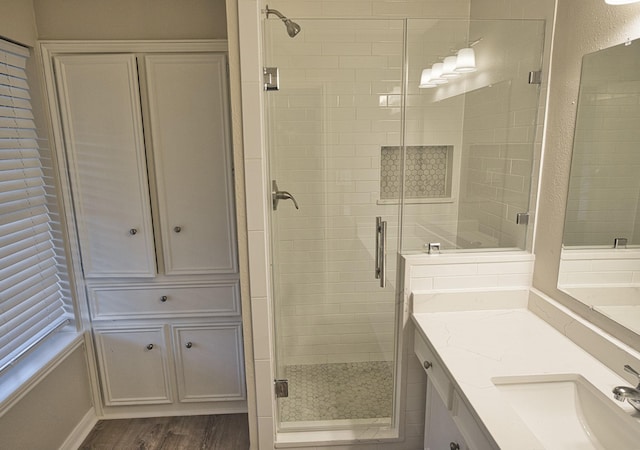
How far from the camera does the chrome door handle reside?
1812 mm

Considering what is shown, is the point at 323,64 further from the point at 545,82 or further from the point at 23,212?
the point at 23,212

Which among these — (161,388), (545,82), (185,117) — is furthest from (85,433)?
(545,82)

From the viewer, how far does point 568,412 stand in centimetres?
112

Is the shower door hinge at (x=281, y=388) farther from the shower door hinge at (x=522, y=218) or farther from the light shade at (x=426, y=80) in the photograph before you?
the light shade at (x=426, y=80)

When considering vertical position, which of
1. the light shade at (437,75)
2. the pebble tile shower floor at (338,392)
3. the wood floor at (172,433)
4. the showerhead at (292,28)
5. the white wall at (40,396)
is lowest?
the wood floor at (172,433)

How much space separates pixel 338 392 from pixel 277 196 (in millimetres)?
1199

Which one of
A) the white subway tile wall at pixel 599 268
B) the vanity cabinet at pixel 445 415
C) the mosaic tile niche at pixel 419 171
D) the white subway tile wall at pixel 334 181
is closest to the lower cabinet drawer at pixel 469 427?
the vanity cabinet at pixel 445 415

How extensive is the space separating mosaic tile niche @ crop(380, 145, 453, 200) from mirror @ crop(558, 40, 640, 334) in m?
0.85

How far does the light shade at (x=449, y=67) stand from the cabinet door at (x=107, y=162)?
5.43 ft

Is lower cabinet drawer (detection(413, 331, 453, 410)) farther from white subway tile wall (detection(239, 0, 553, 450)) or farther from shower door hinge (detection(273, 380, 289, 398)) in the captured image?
shower door hinge (detection(273, 380, 289, 398))

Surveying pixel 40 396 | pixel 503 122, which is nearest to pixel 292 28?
pixel 503 122

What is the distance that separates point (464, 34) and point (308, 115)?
0.94m

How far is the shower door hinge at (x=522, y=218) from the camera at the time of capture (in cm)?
167

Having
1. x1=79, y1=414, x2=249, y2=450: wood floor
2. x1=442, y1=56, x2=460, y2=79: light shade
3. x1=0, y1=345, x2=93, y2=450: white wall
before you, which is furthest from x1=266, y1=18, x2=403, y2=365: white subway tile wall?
x1=0, y1=345, x2=93, y2=450: white wall
